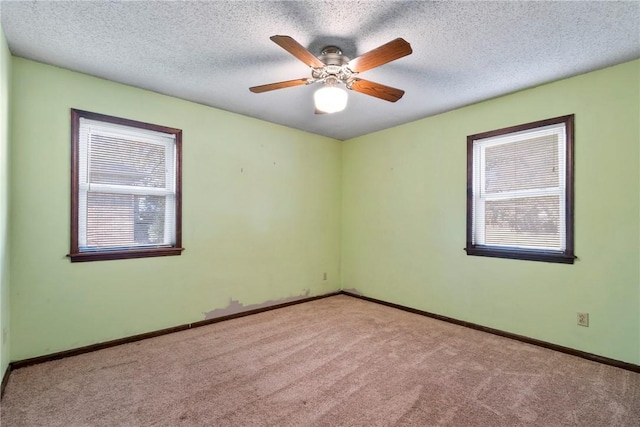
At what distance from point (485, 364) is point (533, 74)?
2.53 metres

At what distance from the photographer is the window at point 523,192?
2758 mm

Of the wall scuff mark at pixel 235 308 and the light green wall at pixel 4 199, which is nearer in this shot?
the light green wall at pixel 4 199

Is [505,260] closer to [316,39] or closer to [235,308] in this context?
[316,39]

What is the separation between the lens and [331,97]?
217cm

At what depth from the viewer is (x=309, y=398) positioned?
201 cm

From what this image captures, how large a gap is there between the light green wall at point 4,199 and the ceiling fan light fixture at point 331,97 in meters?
2.15

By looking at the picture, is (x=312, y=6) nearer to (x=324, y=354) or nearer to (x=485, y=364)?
(x=324, y=354)

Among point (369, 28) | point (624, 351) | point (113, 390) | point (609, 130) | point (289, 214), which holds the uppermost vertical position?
point (369, 28)

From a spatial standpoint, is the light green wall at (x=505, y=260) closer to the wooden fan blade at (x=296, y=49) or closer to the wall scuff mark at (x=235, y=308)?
the wall scuff mark at (x=235, y=308)

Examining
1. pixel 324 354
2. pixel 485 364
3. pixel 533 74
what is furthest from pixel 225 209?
pixel 533 74

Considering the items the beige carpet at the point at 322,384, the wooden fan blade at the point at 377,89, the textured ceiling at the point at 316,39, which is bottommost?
the beige carpet at the point at 322,384

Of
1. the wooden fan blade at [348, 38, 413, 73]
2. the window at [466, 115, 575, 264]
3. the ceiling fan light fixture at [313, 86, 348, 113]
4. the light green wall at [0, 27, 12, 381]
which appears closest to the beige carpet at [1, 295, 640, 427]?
the light green wall at [0, 27, 12, 381]

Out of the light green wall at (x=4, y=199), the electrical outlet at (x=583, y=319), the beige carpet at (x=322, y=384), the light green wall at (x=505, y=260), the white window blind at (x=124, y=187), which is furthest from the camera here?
the white window blind at (x=124, y=187)

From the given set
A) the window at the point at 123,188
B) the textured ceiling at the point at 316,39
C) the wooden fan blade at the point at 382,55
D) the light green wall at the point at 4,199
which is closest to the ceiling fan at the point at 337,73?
the wooden fan blade at the point at 382,55
